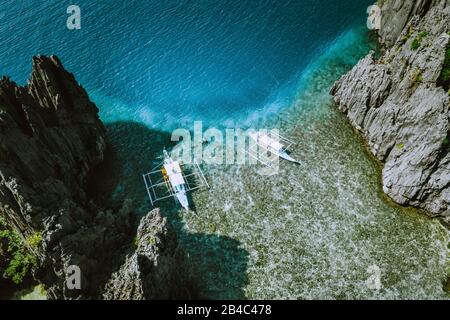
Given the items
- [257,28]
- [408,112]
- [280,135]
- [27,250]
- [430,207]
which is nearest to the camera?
[27,250]

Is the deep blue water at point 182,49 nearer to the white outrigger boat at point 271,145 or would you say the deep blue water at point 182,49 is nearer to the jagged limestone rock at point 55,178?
the white outrigger boat at point 271,145

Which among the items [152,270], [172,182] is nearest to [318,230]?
[172,182]

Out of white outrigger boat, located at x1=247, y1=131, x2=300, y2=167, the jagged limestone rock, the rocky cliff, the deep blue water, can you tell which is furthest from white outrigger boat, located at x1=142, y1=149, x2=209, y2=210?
the deep blue water

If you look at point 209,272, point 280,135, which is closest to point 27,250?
point 209,272

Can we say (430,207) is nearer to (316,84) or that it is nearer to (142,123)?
(316,84)

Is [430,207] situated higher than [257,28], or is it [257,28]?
[257,28]

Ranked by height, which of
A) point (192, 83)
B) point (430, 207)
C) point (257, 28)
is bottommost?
point (430, 207)

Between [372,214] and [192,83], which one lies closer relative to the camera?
[372,214]

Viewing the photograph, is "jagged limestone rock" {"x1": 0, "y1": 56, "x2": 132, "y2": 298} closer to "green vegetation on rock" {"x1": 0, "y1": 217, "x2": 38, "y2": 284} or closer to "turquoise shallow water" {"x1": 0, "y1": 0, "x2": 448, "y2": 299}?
"green vegetation on rock" {"x1": 0, "y1": 217, "x2": 38, "y2": 284}
